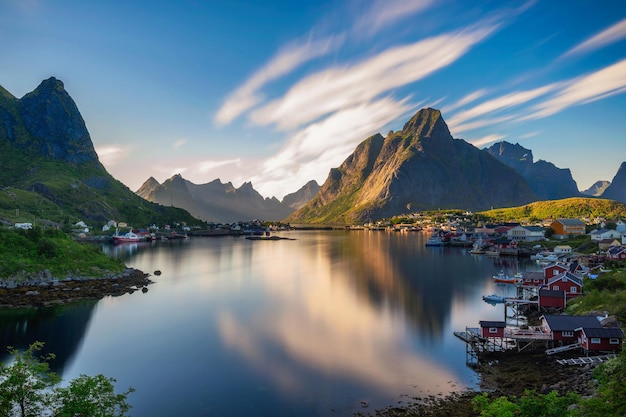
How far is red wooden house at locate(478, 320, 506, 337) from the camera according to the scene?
3054cm

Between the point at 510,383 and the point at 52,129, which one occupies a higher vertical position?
the point at 52,129

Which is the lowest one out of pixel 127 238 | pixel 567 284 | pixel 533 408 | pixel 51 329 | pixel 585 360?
pixel 51 329

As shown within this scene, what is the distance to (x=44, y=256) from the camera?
53625mm

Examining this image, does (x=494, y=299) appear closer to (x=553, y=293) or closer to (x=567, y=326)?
(x=553, y=293)

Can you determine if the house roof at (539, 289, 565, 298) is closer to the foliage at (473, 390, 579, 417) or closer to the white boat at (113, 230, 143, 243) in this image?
the foliage at (473, 390, 579, 417)

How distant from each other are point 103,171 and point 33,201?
7749cm

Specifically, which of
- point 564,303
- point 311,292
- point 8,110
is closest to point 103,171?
point 8,110

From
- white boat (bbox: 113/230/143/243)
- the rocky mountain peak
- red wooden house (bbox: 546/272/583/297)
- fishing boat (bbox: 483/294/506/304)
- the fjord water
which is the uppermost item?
the rocky mountain peak

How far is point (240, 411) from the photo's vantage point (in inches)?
870

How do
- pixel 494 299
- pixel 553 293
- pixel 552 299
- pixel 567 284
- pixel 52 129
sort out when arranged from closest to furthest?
1. pixel 552 299
2. pixel 553 293
3. pixel 567 284
4. pixel 494 299
5. pixel 52 129

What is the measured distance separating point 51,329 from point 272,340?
20.6 meters

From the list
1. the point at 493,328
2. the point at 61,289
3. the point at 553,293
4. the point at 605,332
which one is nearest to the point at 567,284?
the point at 553,293

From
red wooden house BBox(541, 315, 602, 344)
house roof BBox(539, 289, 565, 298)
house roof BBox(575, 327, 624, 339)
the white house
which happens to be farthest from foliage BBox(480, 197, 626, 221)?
house roof BBox(575, 327, 624, 339)

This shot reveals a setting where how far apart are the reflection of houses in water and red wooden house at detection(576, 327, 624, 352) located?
120 feet
